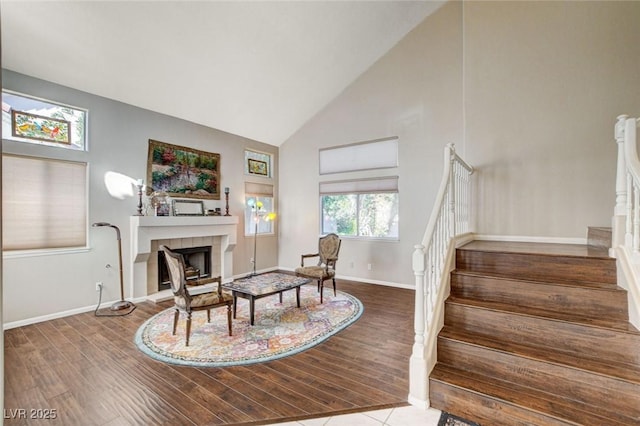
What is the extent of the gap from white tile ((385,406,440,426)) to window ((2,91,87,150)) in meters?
5.07

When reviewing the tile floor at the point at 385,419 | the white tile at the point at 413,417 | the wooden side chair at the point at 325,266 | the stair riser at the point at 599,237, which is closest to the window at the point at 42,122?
the wooden side chair at the point at 325,266

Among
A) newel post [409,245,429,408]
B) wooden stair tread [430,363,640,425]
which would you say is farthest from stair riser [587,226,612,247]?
newel post [409,245,429,408]

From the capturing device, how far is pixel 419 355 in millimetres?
2285

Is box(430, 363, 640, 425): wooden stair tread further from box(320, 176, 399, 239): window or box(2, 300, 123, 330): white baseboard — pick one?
box(2, 300, 123, 330): white baseboard

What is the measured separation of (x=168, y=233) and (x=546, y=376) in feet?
16.7

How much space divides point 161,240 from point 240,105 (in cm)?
278

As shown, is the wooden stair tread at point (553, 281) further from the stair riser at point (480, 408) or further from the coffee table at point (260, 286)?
the coffee table at point (260, 286)

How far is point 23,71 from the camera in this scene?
3.81 meters

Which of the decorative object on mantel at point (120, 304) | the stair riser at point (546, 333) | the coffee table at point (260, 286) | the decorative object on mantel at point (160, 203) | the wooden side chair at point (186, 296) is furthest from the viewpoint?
the decorative object on mantel at point (160, 203)

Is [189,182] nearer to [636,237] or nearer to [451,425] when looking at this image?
[451,425]

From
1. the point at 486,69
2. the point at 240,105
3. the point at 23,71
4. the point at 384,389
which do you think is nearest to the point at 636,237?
the point at 384,389

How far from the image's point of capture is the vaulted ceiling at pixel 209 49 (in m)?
3.53

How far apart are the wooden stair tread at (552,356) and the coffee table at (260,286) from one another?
6.90 feet

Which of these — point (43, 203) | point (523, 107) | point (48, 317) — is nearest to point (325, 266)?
point (523, 107)
